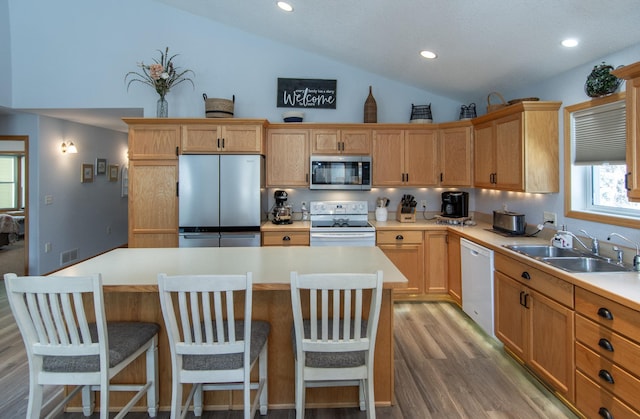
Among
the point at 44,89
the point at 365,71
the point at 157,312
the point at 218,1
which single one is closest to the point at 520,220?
the point at 365,71

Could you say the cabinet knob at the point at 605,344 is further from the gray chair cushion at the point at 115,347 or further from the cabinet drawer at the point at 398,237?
the gray chair cushion at the point at 115,347

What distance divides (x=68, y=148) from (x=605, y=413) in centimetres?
670

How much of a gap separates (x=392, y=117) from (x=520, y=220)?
202 cm

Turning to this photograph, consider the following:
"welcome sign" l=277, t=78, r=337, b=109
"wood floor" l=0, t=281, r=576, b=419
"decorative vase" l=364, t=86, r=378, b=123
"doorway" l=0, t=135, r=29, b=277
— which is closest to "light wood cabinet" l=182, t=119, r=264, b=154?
"welcome sign" l=277, t=78, r=337, b=109

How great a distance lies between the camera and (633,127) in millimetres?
1907

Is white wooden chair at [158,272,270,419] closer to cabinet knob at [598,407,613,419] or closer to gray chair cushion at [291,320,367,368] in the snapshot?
gray chair cushion at [291,320,367,368]

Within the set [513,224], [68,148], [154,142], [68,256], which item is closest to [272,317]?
[513,224]

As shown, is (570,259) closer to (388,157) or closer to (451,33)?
(451,33)

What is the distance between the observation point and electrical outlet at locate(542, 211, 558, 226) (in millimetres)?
3111

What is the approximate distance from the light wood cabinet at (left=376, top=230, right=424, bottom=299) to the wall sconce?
4835mm

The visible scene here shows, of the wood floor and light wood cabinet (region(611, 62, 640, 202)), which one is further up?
light wood cabinet (region(611, 62, 640, 202))

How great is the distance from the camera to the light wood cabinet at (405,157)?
4305 millimetres

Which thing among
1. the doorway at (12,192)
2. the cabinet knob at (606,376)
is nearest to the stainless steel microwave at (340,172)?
the cabinet knob at (606,376)

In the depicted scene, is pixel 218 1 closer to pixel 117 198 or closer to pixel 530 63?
pixel 530 63
